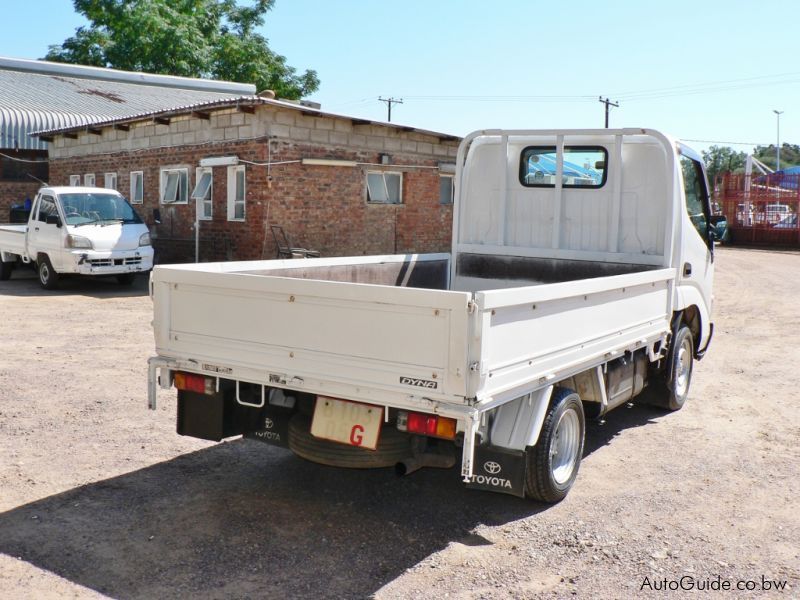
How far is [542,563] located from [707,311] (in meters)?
4.55

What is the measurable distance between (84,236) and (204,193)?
3.76 m

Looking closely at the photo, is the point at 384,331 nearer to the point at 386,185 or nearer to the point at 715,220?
the point at 715,220

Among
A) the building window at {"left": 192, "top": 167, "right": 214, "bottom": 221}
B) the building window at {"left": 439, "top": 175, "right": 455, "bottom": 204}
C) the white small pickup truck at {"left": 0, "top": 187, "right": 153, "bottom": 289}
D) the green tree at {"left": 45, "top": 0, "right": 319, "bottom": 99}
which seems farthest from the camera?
the green tree at {"left": 45, "top": 0, "right": 319, "bottom": 99}

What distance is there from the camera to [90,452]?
5930 mm

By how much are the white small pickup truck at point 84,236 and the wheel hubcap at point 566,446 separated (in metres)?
12.0

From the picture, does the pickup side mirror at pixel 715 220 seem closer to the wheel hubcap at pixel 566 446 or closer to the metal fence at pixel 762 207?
the wheel hubcap at pixel 566 446

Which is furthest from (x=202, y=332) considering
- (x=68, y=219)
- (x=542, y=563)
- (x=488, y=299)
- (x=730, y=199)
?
(x=730, y=199)

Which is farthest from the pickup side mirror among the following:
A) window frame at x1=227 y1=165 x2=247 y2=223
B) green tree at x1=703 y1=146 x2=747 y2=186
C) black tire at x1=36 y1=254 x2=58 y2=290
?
green tree at x1=703 y1=146 x2=747 y2=186

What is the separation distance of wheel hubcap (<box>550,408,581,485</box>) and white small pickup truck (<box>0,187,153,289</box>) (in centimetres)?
1200

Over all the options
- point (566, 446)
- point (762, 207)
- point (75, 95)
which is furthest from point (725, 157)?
point (566, 446)

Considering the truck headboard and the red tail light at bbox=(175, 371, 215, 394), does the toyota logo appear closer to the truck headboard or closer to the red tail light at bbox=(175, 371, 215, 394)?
the red tail light at bbox=(175, 371, 215, 394)

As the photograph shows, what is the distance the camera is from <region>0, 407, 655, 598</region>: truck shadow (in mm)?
4000

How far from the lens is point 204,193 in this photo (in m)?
18.4

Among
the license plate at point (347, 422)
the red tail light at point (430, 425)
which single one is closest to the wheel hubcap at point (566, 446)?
the red tail light at point (430, 425)
